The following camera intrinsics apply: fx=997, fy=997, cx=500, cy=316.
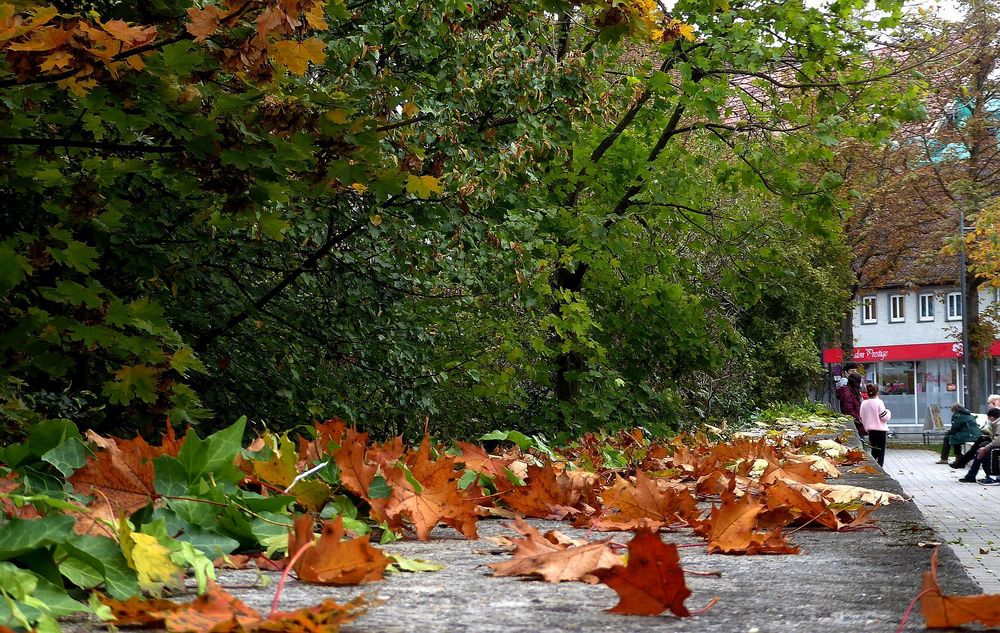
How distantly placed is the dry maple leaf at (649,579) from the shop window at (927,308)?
2322 inches

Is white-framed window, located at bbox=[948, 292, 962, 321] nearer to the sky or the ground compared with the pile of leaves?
nearer to the sky

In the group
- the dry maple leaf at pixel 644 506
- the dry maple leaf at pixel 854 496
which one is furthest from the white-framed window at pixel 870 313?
the dry maple leaf at pixel 644 506

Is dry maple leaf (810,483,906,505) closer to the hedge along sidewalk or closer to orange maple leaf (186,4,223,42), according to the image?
the hedge along sidewalk

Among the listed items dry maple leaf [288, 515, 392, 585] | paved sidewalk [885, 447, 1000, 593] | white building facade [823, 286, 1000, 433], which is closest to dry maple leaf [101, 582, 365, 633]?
dry maple leaf [288, 515, 392, 585]

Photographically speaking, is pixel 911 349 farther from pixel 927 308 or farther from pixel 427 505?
pixel 427 505

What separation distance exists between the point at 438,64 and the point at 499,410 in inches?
178

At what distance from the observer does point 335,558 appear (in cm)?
136

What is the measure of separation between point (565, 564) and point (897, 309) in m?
58.9

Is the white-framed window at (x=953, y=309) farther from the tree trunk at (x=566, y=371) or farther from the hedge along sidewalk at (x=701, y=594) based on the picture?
the hedge along sidewalk at (x=701, y=594)

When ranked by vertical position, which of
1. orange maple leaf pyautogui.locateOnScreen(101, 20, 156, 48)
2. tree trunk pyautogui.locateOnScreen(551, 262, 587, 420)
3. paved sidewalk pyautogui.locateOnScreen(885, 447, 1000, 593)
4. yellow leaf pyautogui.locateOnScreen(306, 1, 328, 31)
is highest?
yellow leaf pyautogui.locateOnScreen(306, 1, 328, 31)

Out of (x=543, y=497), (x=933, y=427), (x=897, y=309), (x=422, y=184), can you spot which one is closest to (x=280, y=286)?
(x=422, y=184)

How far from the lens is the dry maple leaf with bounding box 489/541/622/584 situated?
1437mm

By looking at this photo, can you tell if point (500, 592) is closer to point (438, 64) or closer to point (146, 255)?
point (146, 255)

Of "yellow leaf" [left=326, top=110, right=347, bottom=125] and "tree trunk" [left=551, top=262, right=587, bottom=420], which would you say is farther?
"tree trunk" [left=551, top=262, right=587, bottom=420]
